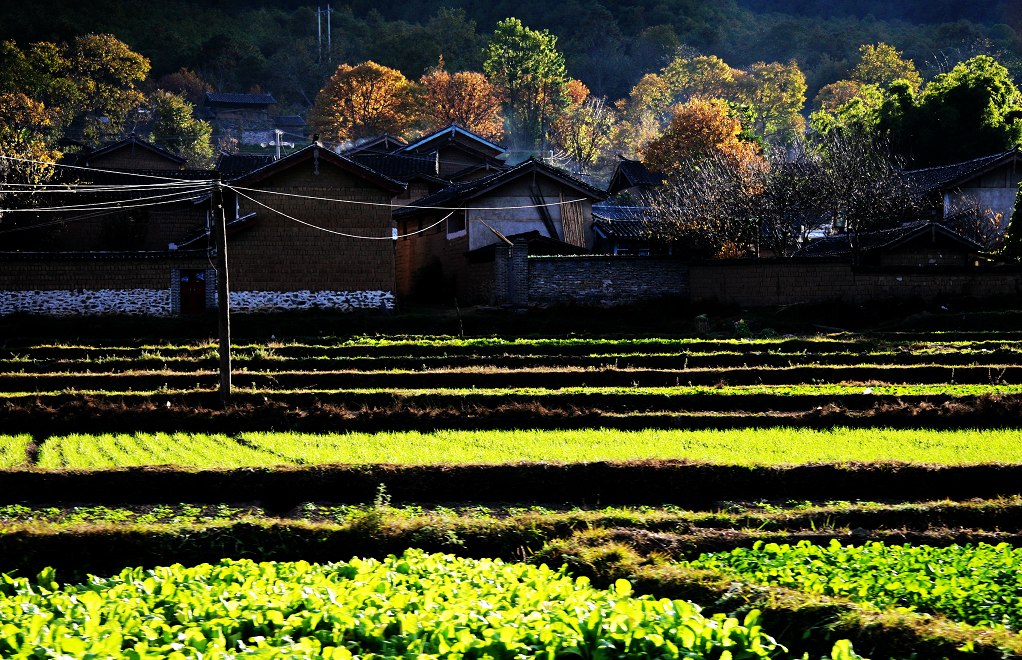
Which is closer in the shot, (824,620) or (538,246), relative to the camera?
(824,620)

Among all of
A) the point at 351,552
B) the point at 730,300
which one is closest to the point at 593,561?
the point at 351,552

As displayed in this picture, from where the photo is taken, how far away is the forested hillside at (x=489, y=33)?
103562 mm

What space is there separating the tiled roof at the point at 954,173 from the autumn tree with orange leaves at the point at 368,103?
4553 centimetres

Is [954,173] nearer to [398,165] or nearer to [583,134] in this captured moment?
[398,165]

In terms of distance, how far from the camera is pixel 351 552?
40.2 ft

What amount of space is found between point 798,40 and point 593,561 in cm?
12386

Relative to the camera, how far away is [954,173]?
48.3 m

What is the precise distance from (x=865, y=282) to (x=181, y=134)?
6145 centimetres

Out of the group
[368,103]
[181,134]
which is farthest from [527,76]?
[181,134]

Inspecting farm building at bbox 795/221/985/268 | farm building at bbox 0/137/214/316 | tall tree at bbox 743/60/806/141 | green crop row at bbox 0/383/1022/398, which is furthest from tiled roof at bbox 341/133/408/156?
tall tree at bbox 743/60/806/141

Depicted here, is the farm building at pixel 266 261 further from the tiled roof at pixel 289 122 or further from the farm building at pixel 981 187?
the tiled roof at pixel 289 122

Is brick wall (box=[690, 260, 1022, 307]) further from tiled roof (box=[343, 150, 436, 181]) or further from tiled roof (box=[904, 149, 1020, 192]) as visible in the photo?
tiled roof (box=[343, 150, 436, 181])

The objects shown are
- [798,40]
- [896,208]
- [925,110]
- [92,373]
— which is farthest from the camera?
[798,40]

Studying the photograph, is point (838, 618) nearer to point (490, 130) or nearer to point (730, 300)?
point (730, 300)
